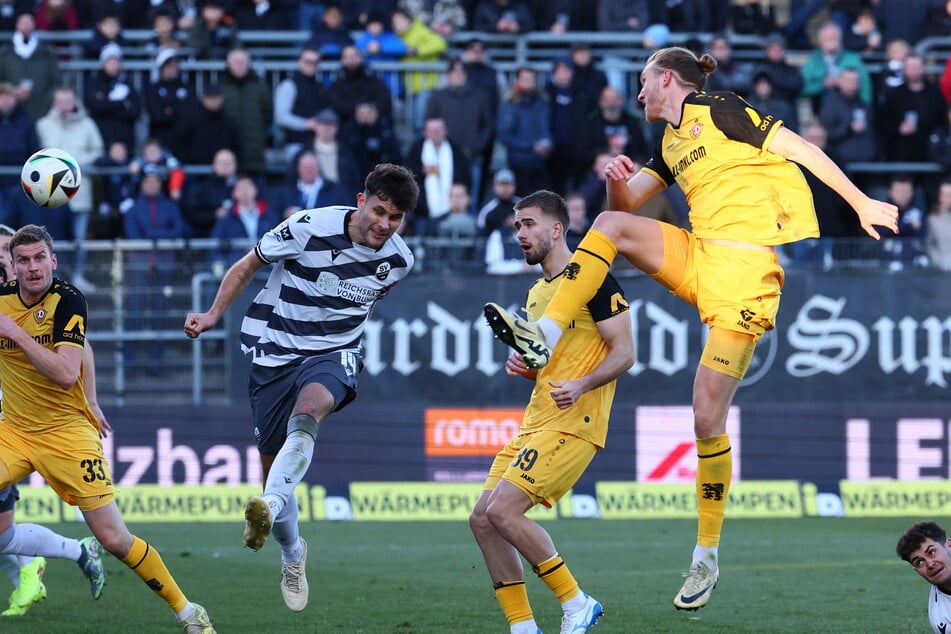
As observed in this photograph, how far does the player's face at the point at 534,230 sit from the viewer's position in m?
8.37

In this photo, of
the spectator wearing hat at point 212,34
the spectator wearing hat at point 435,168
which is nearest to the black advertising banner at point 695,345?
the spectator wearing hat at point 435,168

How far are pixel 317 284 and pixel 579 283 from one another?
1.97m

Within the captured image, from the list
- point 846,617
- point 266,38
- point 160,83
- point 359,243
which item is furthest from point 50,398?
point 266,38

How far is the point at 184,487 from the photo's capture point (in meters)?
15.8

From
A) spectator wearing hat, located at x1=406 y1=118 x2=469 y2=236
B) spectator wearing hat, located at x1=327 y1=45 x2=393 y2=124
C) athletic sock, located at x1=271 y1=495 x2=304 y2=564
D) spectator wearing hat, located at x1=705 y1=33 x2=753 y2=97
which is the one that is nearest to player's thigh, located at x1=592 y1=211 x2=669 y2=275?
athletic sock, located at x1=271 y1=495 x2=304 y2=564

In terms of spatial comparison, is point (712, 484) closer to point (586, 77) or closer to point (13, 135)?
point (586, 77)

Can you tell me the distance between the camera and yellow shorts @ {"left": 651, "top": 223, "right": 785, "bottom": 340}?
812 centimetres

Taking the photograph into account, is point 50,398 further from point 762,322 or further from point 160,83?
point 160,83

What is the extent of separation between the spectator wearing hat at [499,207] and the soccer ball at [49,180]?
24.6ft

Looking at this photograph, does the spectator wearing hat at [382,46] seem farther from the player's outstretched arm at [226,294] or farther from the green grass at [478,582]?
the player's outstretched arm at [226,294]

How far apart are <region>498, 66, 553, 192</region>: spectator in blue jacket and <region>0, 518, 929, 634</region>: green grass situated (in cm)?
521

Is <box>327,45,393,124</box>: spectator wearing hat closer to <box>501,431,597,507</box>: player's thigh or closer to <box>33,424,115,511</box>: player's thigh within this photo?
<box>33,424,115,511</box>: player's thigh

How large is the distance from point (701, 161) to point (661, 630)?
2974 millimetres

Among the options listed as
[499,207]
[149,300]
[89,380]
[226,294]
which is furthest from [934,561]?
[149,300]
